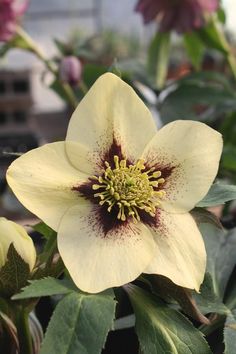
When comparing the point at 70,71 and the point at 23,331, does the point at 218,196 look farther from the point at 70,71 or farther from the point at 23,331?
the point at 70,71

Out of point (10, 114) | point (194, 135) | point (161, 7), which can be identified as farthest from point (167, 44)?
point (10, 114)

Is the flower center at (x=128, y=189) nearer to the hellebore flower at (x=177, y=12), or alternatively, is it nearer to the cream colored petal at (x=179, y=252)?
the cream colored petal at (x=179, y=252)

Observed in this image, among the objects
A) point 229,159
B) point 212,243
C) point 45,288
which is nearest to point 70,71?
point 229,159

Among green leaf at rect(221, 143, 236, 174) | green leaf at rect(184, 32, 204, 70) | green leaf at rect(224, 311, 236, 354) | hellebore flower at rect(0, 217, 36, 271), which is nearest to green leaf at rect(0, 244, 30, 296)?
hellebore flower at rect(0, 217, 36, 271)

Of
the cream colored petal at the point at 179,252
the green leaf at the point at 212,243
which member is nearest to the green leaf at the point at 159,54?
the green leaf at the point at 212,243

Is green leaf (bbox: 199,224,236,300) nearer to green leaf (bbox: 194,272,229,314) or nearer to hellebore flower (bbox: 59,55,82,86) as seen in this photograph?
green leaf (bbox: 194,272,229,314)
